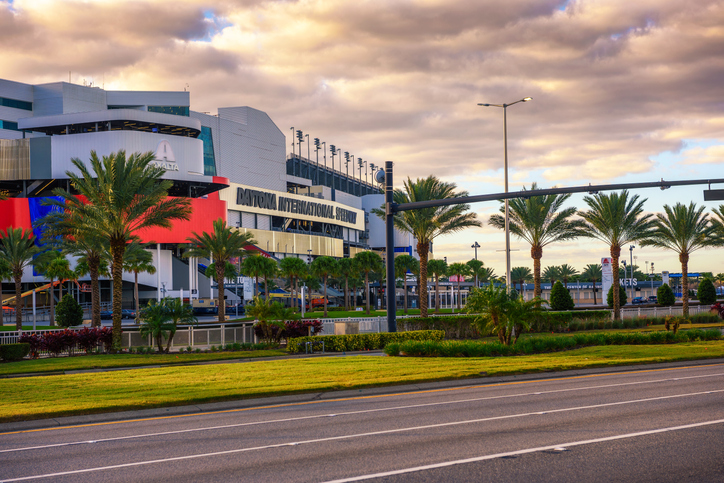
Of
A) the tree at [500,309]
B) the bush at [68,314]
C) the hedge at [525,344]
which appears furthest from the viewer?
the bush at [68,314]

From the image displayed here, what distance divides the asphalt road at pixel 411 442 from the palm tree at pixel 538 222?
119 ft

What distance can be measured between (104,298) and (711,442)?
9956 cm

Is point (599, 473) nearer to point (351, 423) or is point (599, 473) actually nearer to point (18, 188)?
point (351, 423)

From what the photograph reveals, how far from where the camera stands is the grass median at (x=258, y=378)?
15117 millimetres

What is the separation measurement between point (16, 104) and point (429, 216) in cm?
8614

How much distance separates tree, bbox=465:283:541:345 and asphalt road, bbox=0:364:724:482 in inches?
424

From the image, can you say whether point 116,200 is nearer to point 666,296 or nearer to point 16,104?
point 666,296

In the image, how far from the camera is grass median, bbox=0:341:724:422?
15117mm

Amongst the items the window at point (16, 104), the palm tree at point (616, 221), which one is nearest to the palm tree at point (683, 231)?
the palm tree at point (616, 221)

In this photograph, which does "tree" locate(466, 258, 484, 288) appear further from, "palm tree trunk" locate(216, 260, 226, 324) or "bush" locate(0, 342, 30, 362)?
"bush" locate(0, 342, 30, 362)

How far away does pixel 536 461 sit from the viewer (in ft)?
28.4

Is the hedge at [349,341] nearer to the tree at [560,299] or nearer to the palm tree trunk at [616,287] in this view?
the palm tree trunk at [616,287]

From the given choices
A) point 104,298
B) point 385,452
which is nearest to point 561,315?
point 385,452

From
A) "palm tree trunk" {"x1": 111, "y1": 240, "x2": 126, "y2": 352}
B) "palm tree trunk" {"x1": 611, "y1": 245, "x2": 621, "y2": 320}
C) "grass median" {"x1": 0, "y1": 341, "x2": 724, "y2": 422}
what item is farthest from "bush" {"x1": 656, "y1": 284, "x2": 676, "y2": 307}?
"palm tree trunk" {"x1": 111, "y1": 240, "x2": 126, "y2": 352}
